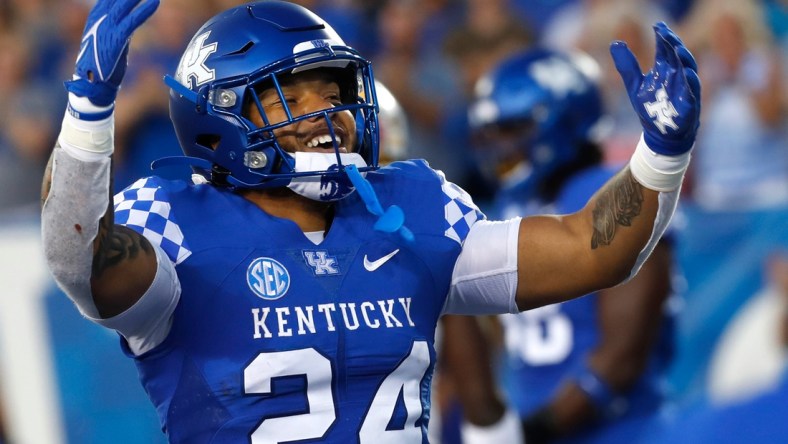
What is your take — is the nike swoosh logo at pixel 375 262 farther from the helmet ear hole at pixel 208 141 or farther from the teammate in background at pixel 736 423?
the teammate in background at pixel 736 423

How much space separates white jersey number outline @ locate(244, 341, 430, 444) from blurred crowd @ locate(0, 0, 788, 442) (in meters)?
3.05

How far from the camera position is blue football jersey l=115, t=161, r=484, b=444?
94.8 inches

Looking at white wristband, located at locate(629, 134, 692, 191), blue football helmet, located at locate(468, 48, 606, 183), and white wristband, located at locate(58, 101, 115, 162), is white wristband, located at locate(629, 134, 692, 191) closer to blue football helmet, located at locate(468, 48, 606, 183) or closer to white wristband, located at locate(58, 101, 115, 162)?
white wristband, located at locate(58, 101, 115, 162)

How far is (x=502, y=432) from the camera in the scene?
4230mm

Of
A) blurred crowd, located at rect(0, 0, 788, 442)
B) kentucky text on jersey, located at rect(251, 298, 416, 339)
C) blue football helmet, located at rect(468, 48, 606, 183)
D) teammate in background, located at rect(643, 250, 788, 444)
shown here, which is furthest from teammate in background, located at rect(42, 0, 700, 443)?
blurred crowd, located at rect(0, 0, 788, 442)

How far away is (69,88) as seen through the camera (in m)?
2.13

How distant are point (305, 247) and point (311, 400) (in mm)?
311

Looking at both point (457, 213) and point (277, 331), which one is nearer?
point (277, 331)

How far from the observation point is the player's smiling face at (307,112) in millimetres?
2586

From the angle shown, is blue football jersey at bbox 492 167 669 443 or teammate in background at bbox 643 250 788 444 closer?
teammate in background at bbox 643 250 788 444

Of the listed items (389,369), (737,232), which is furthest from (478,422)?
(389,369)

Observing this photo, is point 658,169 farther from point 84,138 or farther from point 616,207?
point 84,138

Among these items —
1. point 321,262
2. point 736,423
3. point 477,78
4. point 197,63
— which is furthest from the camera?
point 477,78

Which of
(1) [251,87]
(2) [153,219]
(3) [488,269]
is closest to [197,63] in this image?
(1) [251,87]
